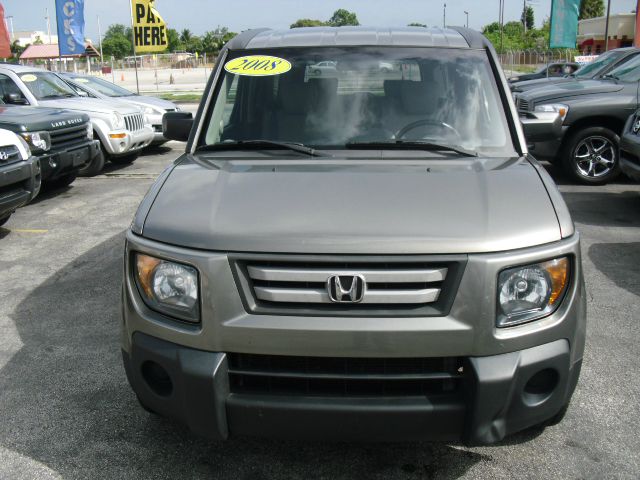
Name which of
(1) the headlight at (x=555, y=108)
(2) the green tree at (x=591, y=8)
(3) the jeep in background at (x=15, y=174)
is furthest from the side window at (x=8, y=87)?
(2) the green tree at (x=591, y=8)

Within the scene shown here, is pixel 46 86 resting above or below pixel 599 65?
below

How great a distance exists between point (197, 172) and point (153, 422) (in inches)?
50.3

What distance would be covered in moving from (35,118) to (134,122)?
295cm

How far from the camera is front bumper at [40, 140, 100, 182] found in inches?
338

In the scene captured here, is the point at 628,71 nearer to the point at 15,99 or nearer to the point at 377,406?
the point at 377,406

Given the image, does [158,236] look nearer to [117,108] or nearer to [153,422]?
[153,422]

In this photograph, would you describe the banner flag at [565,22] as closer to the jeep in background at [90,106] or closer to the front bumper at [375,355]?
the jeep in background at [90,106]

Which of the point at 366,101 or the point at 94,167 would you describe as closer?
the point at 366,101

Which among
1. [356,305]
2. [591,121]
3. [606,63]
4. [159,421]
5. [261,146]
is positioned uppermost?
[606,63]

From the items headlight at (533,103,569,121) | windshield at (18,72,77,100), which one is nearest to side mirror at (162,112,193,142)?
headlight at (533,103,569,121)

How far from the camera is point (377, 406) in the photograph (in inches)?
94.3

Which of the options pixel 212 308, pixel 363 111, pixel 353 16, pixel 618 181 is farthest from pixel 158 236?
pixel 353 16

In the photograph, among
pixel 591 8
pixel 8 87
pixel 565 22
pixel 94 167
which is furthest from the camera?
pixel 591 8

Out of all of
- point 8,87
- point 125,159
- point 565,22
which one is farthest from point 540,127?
point 565,22
